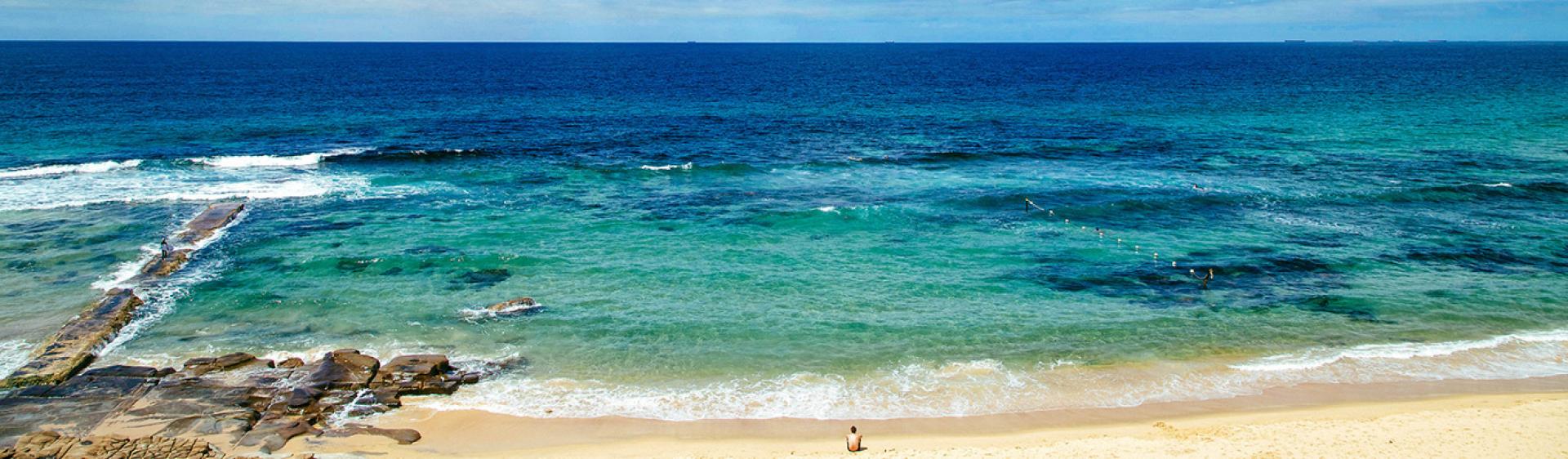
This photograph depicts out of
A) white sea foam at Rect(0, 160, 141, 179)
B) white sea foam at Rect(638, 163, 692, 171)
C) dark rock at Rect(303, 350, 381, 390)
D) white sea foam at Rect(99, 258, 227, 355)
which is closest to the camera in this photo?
dark rock at Rect(303, 350, 381, 390)

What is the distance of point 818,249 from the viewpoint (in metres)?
38.5

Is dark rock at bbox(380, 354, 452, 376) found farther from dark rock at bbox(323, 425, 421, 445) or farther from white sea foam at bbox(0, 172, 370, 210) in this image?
white sea foam at bbox(0, 172, 370, 210)

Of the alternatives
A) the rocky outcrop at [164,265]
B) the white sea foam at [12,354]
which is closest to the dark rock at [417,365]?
the white sea foam at [12,354]

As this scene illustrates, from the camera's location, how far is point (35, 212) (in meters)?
42.6

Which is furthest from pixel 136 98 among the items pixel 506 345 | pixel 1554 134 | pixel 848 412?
pixel 1554 134

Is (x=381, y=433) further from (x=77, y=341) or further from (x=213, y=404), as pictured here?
(x=77, y=341)

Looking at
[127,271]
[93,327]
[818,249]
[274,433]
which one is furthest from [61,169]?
[818,249]

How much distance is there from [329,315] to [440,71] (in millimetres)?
133591

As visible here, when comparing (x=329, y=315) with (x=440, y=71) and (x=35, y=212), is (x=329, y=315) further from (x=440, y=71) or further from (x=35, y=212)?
(x=440, y=71)

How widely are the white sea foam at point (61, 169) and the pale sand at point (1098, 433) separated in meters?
43.4

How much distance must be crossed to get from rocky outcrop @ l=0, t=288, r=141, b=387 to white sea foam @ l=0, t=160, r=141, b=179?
27.2 meters

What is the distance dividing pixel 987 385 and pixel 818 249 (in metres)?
14.4

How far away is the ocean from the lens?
26594mm

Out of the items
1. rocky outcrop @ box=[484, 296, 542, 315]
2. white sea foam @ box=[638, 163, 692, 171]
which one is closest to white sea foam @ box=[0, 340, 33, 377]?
rocky outcrop @ box=[484, 296, 542, 315]
